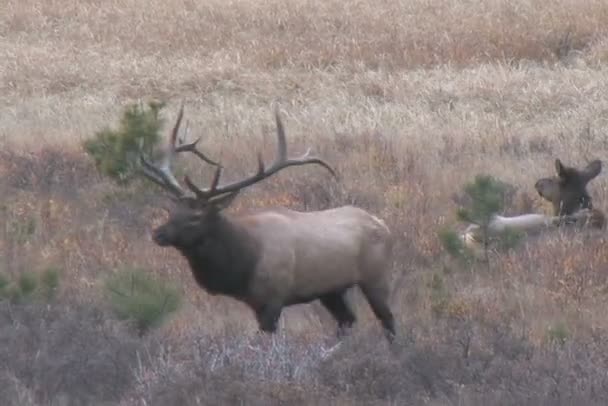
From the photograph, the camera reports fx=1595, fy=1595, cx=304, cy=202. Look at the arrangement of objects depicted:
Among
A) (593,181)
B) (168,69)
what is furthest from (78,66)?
(593,181)

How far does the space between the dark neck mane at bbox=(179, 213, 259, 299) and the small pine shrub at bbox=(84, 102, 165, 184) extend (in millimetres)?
2459

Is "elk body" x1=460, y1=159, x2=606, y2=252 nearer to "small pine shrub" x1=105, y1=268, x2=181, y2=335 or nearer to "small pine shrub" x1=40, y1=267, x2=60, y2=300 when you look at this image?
"small pine shrub" x1=105, y1=268, x2=181, y2=335

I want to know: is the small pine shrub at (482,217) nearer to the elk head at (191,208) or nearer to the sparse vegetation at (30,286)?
the elk head at (191,208)

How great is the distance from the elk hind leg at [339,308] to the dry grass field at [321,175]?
0.37 ft

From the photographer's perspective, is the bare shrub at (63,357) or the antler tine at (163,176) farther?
the antler tine at (163,176)

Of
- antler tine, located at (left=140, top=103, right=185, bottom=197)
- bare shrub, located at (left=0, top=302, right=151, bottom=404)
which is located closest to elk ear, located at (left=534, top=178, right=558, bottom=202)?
antler tine, located at (left=140, top=103, right=185, bottom=197)

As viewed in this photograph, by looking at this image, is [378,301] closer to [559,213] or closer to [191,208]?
[191,208]

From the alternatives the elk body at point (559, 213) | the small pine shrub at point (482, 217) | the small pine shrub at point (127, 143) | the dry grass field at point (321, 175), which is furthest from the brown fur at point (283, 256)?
the small pine shrub at point (127, 143)

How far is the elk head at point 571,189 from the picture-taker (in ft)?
43.5

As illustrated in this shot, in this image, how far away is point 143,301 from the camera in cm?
925

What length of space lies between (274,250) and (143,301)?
3.29ft

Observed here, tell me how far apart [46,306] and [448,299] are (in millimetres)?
2814

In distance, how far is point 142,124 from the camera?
509 inches

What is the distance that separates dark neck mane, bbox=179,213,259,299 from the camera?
9.70 metres
